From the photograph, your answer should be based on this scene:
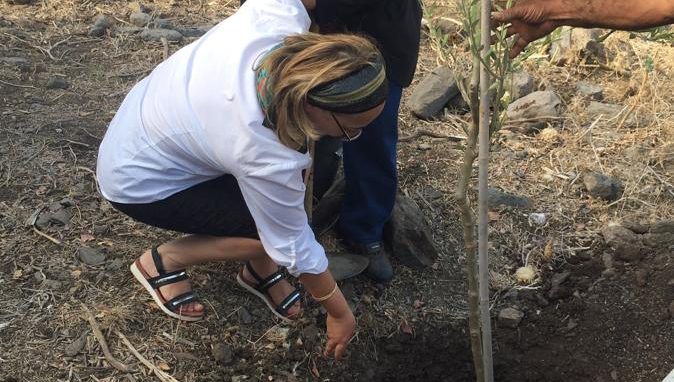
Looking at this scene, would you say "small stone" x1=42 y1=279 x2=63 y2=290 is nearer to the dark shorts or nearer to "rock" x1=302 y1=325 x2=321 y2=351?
the dark shorts

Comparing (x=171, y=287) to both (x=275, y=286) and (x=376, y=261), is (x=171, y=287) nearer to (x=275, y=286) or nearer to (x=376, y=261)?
(x=275, y=286)

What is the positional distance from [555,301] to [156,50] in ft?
8.47

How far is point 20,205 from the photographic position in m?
3.21

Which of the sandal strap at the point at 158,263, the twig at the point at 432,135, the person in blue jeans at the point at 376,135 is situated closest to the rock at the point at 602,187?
the twig at the point at 432,135

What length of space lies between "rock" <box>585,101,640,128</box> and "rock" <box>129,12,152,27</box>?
2.58m

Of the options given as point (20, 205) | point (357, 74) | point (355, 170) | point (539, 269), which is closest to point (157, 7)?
point (20, 205)

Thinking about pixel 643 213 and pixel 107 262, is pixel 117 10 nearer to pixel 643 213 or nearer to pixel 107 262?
pixel 107 262

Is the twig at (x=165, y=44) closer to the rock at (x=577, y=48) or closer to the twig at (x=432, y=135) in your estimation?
the twig at (x=432, y=135)

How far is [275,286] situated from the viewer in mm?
2918

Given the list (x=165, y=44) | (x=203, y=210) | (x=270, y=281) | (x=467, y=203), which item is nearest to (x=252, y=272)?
(x=270, y=281)

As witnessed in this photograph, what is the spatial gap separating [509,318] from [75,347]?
62.8 inches

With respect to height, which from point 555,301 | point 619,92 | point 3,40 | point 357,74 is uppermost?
point 357,74

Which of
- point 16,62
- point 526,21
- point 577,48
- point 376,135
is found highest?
point 526,21

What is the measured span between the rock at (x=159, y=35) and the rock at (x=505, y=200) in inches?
81.9
